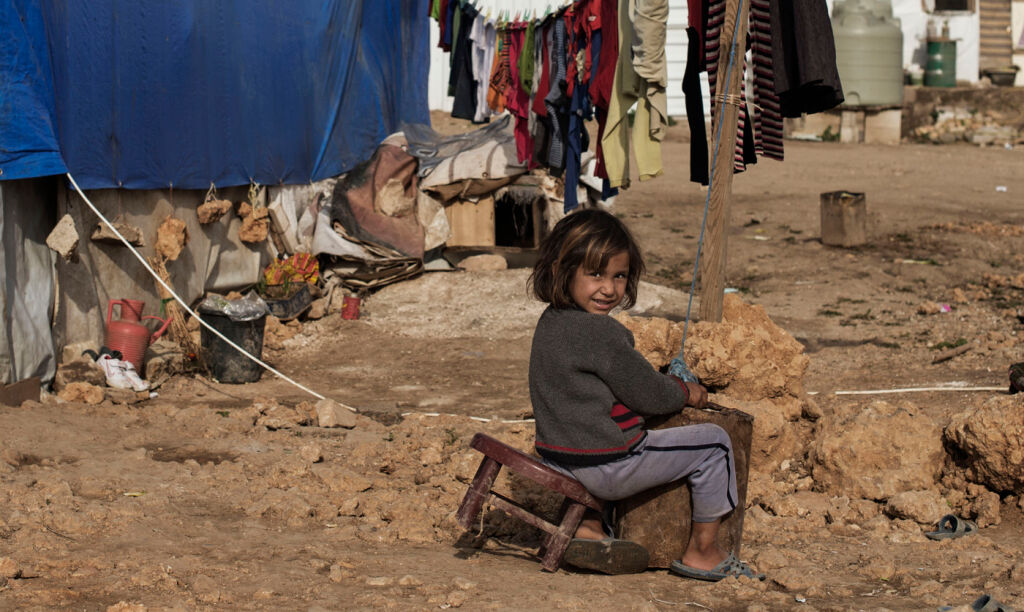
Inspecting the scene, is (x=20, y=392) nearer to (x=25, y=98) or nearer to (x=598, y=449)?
(x=25, y=98)

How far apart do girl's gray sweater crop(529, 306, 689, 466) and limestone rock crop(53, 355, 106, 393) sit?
4.35 meters

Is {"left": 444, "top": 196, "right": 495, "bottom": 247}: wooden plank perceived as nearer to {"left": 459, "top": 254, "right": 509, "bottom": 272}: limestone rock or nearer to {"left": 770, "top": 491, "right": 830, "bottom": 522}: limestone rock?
{"left": 459, "top": 254, "right": 509, "bottom": 272}: limestone rock

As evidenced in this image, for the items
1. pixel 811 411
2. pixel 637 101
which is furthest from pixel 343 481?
A: pixel 637 101

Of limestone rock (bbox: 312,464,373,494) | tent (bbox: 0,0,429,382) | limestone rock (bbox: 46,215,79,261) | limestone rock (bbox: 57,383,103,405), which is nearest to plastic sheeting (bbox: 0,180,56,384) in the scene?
tent (bbox: 0,0,429,382)

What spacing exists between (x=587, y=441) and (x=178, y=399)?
456 cm

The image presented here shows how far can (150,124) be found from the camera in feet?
27.0

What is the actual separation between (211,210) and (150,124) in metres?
1.00

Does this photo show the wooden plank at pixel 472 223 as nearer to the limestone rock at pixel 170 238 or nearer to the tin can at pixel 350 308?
the tin can at pixel 350 308

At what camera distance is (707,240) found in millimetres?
5461

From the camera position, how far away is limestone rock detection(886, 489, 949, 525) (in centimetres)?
446

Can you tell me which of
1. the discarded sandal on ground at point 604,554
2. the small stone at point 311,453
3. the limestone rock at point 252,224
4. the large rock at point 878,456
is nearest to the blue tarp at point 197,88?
the limestone rock at point 252,224

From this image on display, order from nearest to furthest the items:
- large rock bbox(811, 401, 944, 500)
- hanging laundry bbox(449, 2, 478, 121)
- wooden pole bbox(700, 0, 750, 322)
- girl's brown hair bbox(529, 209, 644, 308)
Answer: girl's brown hair bbox(529, 209, 644, 308) < large rock bbox(811, 401, 944, 500) < wooden pole bbox(700, 0, 750, 322) < hanging laundry bbox(449, 2, 478, 121)

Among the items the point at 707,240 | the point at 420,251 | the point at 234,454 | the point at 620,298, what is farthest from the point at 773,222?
the point at 620,298

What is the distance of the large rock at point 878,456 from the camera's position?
480 cm
